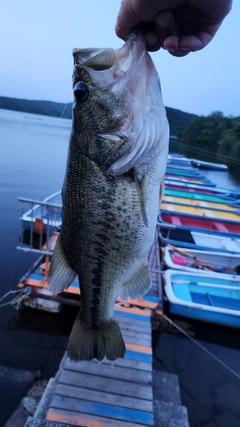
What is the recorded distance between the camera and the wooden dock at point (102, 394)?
3467 millimetres

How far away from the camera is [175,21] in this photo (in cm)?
162

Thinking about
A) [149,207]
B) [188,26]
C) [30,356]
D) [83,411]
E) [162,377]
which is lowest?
[30,356]

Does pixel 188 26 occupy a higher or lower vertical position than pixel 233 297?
higher

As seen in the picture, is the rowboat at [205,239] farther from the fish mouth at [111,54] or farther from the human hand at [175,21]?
the fish mouth at [111,54]

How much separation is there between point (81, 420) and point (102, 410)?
0.26 metres

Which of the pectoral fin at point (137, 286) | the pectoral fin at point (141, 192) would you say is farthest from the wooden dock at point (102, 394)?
the pectoral fin at point (141, 192)

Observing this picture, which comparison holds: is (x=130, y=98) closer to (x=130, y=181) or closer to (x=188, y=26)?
(x=130, y=181)

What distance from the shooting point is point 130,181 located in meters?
1.75

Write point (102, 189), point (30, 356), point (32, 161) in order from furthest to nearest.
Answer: point (32, 161) → point (30, 356) → point (102, 189)

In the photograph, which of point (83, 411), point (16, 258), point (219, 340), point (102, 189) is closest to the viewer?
point (102, 189)

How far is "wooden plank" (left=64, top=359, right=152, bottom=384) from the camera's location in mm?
4059

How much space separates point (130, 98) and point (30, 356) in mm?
5388

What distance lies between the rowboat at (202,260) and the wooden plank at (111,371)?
378 centimetres

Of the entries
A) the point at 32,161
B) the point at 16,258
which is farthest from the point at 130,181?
the point at 32,161
